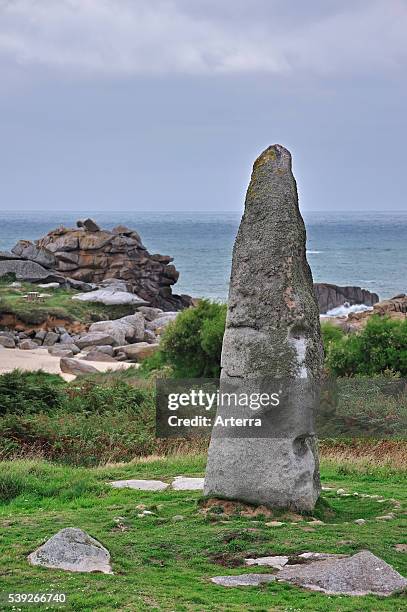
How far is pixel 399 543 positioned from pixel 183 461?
240 inches

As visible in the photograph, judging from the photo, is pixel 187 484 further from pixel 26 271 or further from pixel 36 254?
pixel 36 254

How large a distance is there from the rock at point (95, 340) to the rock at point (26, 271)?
45.6 ft

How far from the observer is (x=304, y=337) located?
10656mm

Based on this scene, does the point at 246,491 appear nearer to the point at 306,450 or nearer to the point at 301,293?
the point at 306,450

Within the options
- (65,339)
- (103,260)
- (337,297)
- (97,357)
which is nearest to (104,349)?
(97,357)

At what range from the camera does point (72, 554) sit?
26.8 ft

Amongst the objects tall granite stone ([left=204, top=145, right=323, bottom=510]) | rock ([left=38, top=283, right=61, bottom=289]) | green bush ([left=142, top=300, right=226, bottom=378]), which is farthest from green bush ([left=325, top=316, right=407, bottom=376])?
rock ([left=38, top=283, right=61, bottom=289])

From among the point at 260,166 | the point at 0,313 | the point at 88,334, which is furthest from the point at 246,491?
the point at 0,313

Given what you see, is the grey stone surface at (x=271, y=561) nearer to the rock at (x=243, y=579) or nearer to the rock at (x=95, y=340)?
the rock at (x=243, y=579)

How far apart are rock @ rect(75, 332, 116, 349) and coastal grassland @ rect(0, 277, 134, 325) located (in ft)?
12.0

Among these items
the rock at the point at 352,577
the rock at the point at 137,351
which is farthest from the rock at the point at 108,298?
the rock at the point at 352,577

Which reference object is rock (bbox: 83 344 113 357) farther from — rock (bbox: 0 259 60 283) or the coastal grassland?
rock (bbox: 0 259 60 283)

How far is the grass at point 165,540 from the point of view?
7.43 meters

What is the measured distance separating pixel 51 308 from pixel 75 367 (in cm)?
1245
